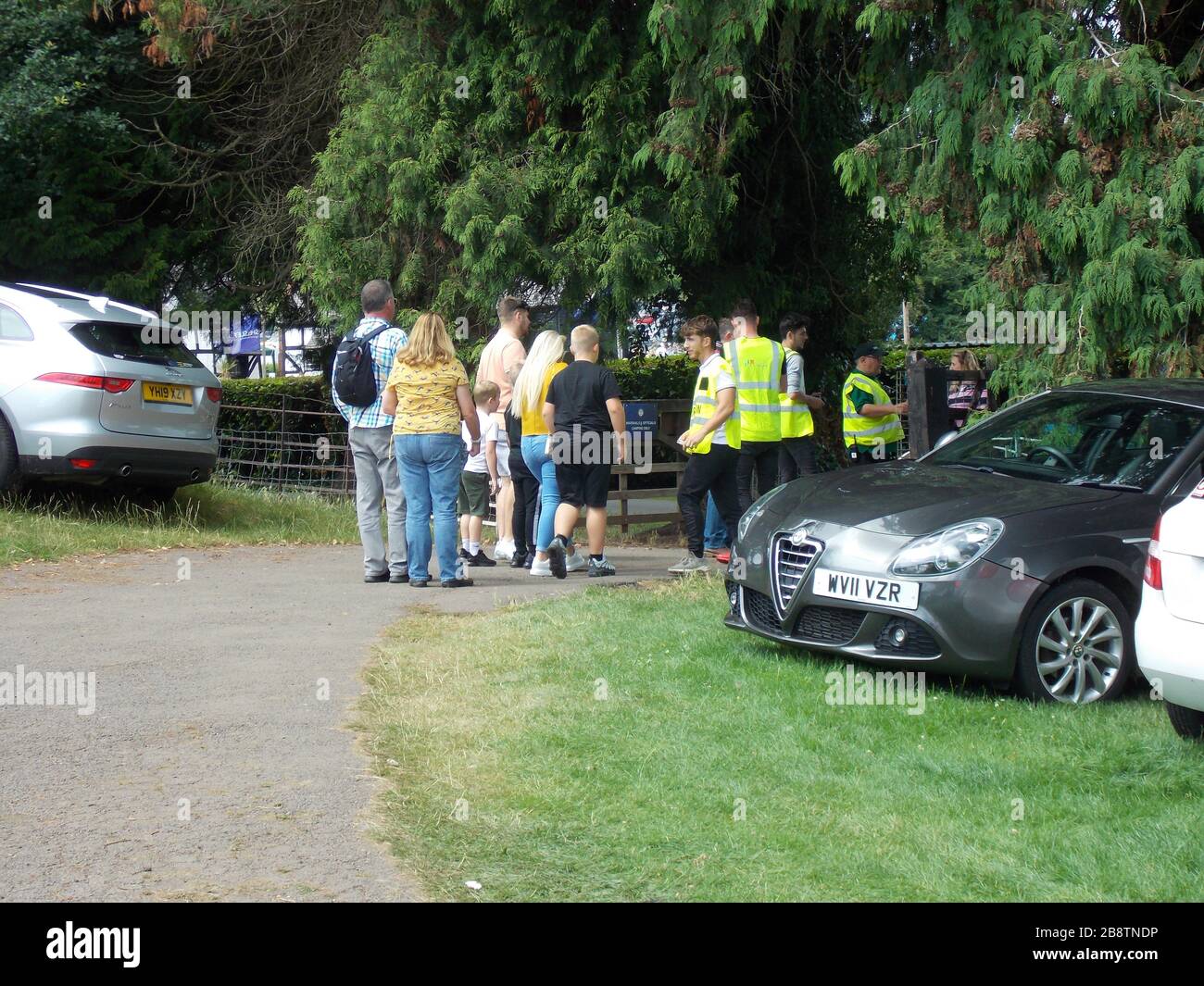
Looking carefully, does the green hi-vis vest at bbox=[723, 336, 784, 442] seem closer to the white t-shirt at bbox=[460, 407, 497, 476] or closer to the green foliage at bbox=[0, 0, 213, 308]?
the white t-shirt at bbox=[460, 407, 497, 476]

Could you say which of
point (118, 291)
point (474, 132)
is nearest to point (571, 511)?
point (474, 132)

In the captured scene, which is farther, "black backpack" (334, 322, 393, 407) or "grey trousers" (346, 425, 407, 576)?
"grey trousers" (346, 425, 407, 576)

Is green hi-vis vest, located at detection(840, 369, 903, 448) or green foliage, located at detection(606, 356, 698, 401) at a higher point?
green foliage, located at detection(606, 356, 698, 401)

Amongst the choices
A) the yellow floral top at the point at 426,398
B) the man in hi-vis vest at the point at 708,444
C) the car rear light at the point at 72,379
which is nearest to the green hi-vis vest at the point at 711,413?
the man in hi-vis vest at the point at 708,444

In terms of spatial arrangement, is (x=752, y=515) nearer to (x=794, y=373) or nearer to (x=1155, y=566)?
(x=1155, y=566)

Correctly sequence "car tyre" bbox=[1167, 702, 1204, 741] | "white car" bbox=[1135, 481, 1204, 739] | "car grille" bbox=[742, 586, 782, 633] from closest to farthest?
"white car" bbox=[1135, 481, 1204, 739], "car tyre" bbox=[1167, 702, 1204, 741], "car grille" bbox=[742, 586, 782, 633]

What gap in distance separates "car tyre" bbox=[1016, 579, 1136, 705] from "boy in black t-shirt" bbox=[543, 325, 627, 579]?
14.3 ft

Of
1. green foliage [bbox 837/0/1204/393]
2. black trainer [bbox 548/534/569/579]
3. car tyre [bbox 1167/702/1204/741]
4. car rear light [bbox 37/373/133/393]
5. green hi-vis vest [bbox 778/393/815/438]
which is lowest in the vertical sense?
car tyre [bbox 1167/702/1204/741]

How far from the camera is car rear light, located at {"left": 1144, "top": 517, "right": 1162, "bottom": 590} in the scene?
5.73 m

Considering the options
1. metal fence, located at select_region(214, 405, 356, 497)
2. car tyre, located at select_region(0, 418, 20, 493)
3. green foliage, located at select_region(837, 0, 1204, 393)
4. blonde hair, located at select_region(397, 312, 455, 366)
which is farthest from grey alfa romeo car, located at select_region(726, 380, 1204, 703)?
metal fence, located at select_region(214, 405, 356, 497)

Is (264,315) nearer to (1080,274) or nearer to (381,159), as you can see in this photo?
(381,159)

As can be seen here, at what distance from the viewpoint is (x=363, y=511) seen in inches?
413

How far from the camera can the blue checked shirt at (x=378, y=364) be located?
A: 1034 centimetres

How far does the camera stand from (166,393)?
12398 millimetres
